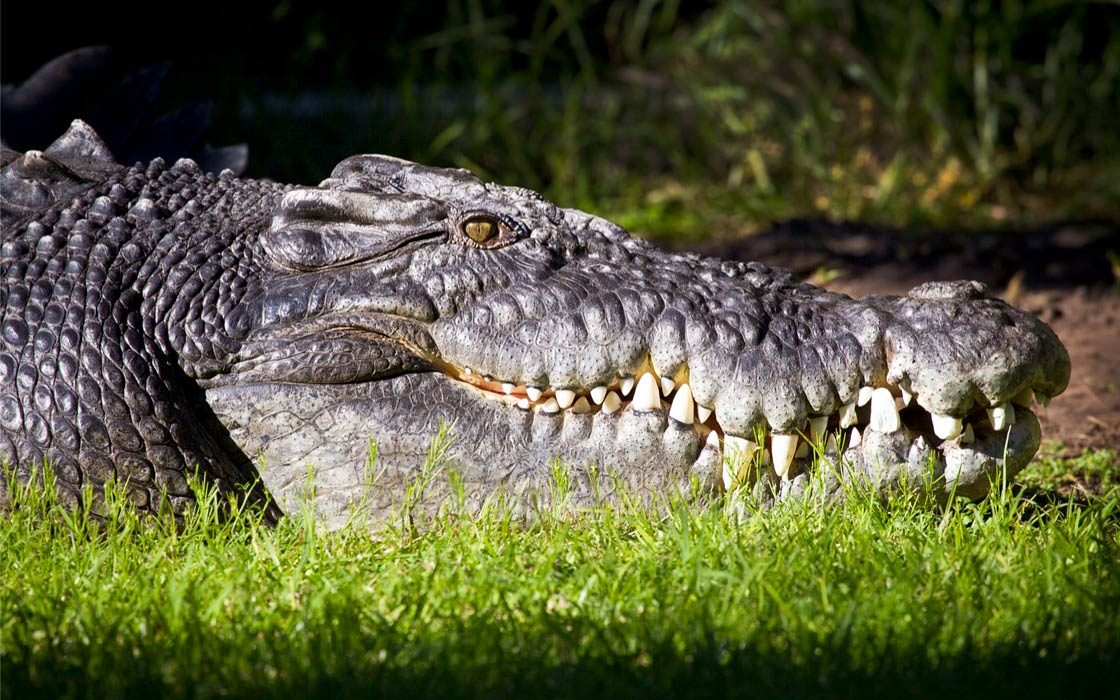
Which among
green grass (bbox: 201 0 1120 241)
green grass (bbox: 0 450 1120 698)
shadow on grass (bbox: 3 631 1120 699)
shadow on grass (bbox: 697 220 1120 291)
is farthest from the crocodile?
green grass (bbox: 201 0 1120 241)

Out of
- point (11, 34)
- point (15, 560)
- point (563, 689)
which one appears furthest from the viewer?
point (11, 34)

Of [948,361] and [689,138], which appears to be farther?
[689,138]

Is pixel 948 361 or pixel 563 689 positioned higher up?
pixel 948 361

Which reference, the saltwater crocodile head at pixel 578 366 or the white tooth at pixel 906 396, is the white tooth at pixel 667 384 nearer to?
the saltwater crocodile head at pixel 578 366

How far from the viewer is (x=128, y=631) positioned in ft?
8.21

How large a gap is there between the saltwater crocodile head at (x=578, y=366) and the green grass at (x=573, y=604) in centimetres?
12

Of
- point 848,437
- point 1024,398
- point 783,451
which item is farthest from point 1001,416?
point 783,451

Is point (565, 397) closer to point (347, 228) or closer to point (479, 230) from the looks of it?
point (479, 230)

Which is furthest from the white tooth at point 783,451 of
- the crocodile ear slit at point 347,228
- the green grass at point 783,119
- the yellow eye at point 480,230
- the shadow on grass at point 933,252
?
the green grass at point 783,119

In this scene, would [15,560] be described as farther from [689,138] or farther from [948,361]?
[689,138]

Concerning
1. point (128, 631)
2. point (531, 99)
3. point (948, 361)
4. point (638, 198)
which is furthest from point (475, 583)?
point (531, 99)

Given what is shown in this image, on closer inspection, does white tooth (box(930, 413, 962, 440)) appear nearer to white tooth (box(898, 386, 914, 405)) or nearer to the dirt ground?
white tooth (box(898, 386, 914, 405))

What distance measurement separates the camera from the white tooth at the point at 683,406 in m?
3.07

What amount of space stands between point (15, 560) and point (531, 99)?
617 cm
